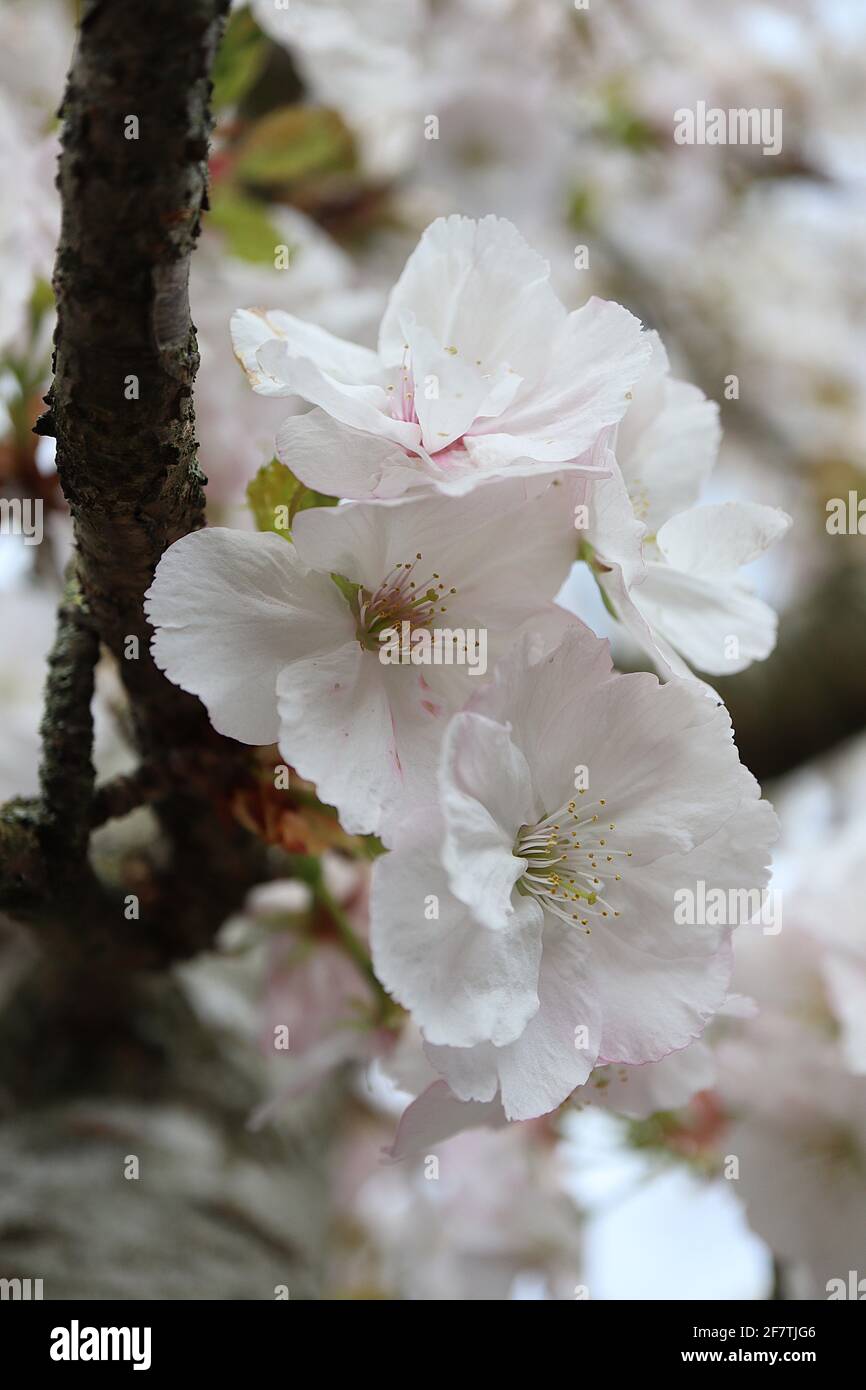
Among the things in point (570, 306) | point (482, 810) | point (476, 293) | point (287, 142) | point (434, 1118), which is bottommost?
point (434, 1118)

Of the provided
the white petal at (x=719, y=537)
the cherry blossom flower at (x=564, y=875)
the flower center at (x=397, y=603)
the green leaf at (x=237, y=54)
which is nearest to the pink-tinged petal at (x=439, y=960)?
the cherry blossom flower at (x=564, y=875)

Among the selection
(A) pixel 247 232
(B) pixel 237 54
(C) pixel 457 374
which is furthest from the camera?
(A) pixel 247 232

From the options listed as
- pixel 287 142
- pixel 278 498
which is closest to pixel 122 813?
pixel 278 498

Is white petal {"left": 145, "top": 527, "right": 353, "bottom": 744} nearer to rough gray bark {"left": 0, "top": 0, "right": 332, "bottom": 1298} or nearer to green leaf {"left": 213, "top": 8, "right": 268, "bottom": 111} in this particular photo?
rough gray bark {"left": 0, "top": 0, "right": 332, "bottom": 1298}

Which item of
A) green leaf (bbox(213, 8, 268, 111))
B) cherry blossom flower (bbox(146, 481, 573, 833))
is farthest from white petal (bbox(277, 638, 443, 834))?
green leaf (bbox(213, 8, 268, 111))

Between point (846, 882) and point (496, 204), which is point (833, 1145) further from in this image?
point (496, 204)

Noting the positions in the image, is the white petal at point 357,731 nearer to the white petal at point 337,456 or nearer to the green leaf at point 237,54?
the white petal at point 337,456

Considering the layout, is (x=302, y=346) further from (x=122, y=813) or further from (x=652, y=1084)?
(x=652, y=1084)
